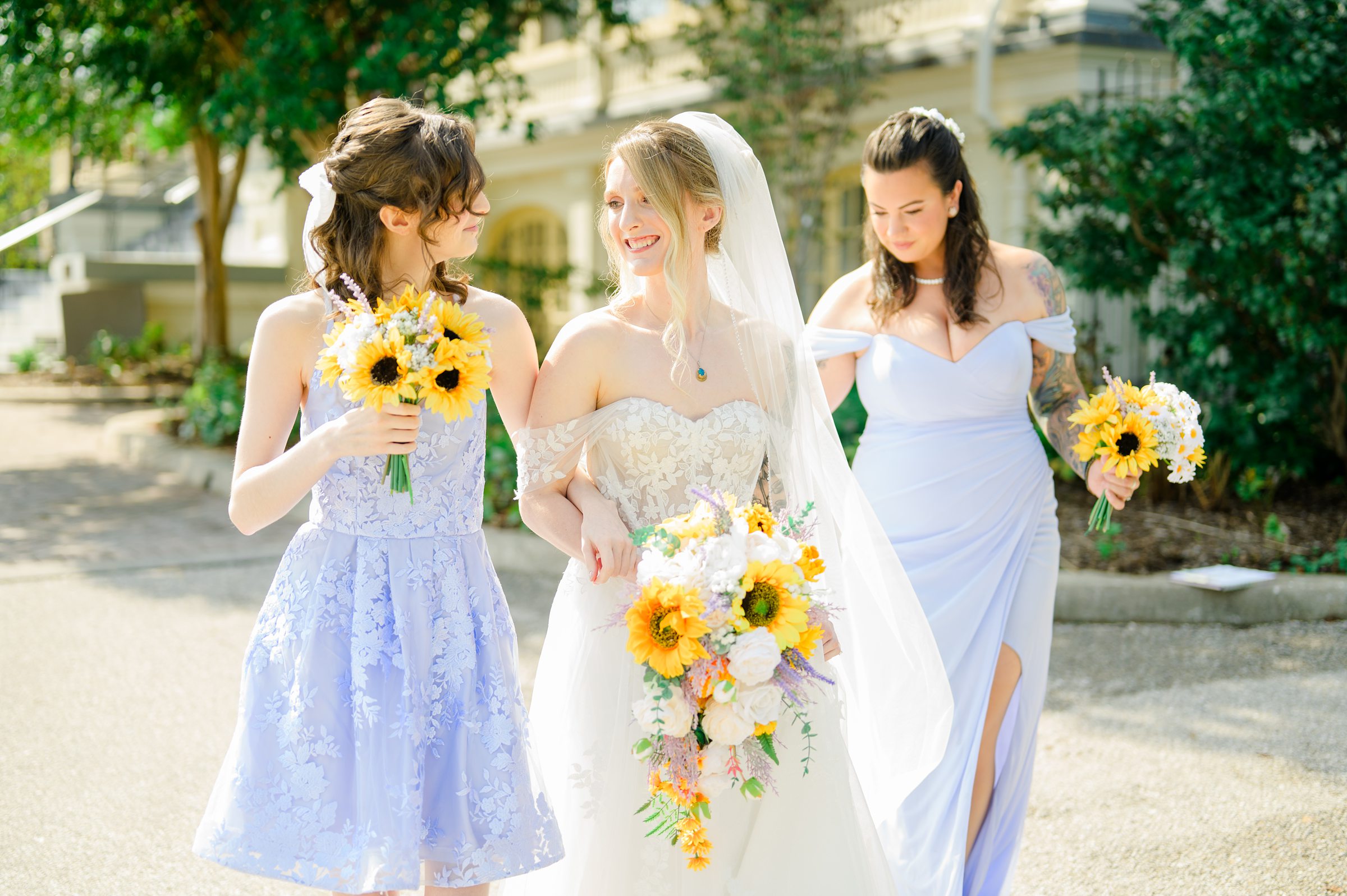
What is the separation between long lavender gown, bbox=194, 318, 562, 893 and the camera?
2361 mm

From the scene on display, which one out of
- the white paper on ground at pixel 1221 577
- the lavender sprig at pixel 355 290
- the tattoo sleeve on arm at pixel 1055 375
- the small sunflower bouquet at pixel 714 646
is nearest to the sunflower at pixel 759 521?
the small sunflower bouquet at pixel 714 646

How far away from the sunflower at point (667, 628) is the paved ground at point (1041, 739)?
75.7 inches

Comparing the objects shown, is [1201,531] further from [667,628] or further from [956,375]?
[667,628]

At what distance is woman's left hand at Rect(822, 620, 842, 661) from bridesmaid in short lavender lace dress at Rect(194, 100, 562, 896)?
67cm

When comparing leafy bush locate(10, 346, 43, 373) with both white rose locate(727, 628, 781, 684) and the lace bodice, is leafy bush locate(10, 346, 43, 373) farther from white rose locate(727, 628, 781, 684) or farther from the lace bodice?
white rose locate(727, 628, 781, 684)

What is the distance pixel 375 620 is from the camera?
2.47 meters

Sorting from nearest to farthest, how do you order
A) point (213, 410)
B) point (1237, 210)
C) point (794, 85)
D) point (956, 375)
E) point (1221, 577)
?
1. point (956, 375)
2. point (1221, 577)
3. point (1237, 210)
4. point (794, 85)
5. point (213, 410)

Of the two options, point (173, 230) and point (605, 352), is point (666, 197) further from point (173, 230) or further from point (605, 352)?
point (173, 230)

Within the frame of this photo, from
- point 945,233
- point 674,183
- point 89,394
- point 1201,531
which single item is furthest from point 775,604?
point 89,394

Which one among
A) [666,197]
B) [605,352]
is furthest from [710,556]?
[666,197]

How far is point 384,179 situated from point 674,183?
62 centimetres

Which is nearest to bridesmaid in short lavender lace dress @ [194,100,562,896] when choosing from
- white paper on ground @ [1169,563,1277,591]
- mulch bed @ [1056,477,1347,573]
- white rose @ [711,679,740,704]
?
white rose @ [711,679,740,704]

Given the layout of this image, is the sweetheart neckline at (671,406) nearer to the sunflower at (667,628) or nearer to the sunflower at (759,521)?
the sunflower at (759,521)

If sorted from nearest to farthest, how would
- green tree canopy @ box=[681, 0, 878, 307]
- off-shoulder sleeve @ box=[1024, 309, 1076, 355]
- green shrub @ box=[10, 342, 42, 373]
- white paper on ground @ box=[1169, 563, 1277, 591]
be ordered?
off-shoulder sleeve @ box=[1024, 309, 1076, 355], white paper on ground @ box=[1169, 563, 1277, 591], green tree canopy @ box=[681, 0, 878, 307], green shrub @ box=[10, 342, 42, 373]
